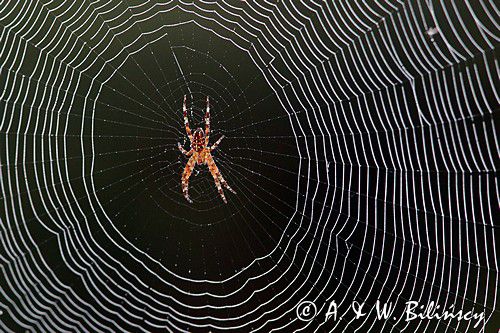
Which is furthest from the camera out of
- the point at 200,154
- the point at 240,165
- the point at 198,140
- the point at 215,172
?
the point at 240,165

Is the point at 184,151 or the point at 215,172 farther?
the point at 215,172

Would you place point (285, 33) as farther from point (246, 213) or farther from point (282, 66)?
point (246, 213)

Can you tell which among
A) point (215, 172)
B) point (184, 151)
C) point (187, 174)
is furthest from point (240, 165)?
point (184, 151)

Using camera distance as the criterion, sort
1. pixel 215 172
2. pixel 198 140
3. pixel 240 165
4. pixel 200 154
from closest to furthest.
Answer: pixel 198 140 < pixel 200 154 < pixel 215 172 < pixel 240 165

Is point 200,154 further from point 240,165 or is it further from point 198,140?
point 240,165

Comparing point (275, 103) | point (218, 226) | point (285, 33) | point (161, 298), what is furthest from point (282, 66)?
point (161, 298)

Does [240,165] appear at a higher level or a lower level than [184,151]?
higher

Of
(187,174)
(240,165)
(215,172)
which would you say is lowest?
(187,174)
